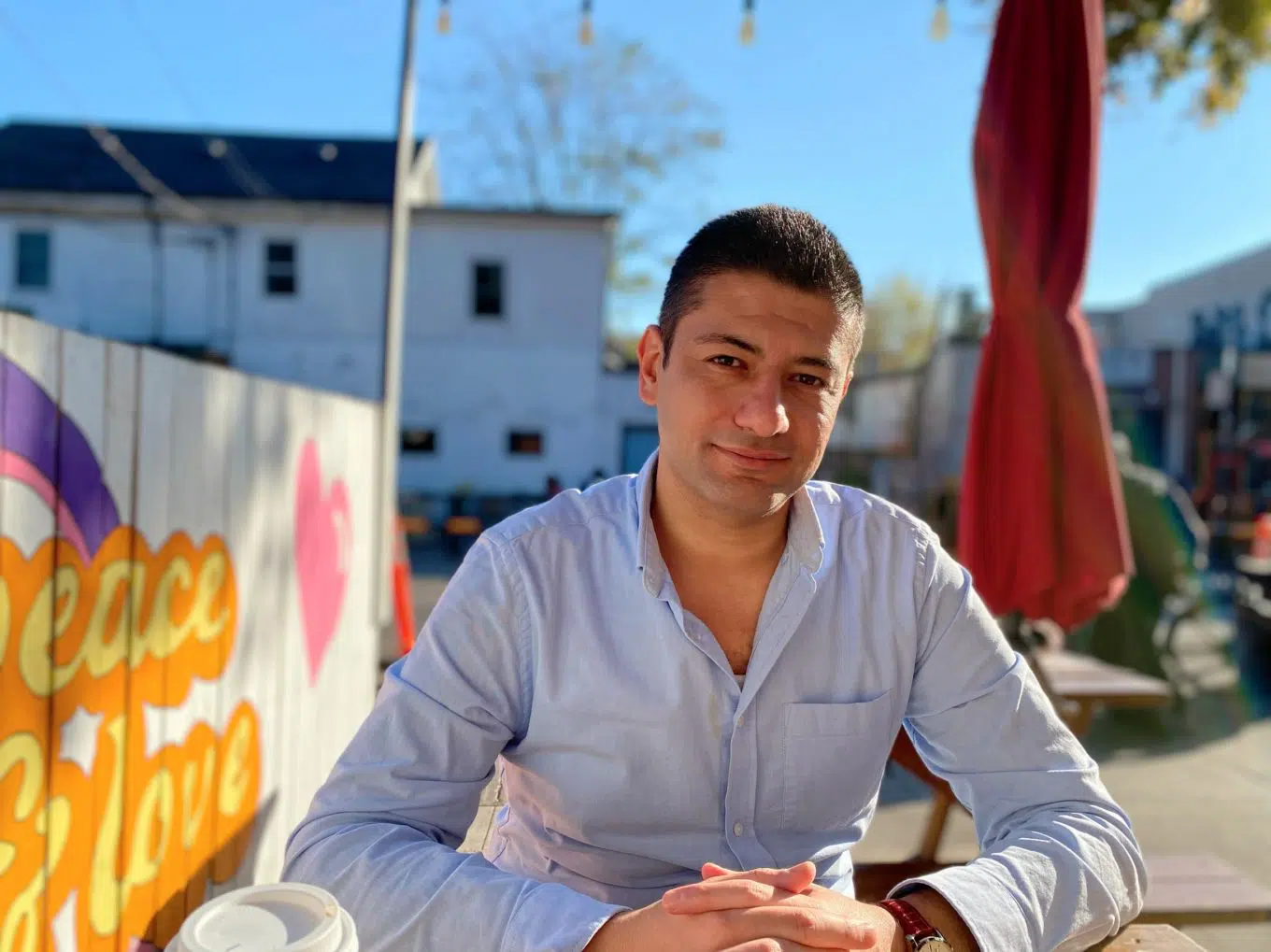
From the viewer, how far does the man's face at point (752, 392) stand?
5.65ft

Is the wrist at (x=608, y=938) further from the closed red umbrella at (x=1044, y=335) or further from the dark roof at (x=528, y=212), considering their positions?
the dark roof at (x=528, y=212)

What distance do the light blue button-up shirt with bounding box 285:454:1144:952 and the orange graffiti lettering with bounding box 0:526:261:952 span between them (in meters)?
0.69

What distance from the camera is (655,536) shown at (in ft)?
6.05

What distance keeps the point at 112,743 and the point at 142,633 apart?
262 millimetres

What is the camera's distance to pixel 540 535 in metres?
1.80

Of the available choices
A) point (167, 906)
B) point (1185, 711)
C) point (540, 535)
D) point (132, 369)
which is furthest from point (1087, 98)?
point (1185, 711)

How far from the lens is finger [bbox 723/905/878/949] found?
4.33ft

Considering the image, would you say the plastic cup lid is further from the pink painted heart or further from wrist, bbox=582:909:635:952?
the pink painted heart

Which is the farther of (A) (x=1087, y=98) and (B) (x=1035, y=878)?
(A) (x=1087, y=98)

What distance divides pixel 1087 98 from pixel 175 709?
3.61 metres

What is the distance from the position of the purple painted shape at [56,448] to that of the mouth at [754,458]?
4.18ft

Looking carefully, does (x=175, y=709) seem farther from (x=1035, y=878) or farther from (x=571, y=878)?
(x=1035, y=878)

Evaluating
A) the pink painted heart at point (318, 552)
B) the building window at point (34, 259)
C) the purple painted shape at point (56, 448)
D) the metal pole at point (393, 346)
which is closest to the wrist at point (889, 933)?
the purple painted shape at point (56, 448)

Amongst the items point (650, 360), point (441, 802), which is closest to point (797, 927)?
point (441, 802)
